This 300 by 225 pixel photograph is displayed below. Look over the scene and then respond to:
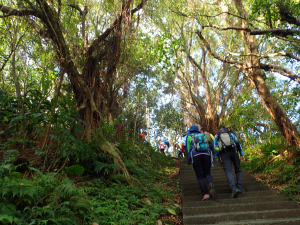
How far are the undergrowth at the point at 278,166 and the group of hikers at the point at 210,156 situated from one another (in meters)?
1.20

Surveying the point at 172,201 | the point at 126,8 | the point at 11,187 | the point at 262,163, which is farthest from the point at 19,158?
the point at 262,163

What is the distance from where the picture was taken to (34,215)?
2984 millimetres

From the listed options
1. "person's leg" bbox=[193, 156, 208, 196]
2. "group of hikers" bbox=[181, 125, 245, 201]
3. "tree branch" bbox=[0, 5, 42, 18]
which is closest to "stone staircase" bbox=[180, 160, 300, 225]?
"group of hikers" bbox=[181, 125, 245, 201]

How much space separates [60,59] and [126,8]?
2347 millimetres

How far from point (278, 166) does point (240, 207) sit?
8.93 ft

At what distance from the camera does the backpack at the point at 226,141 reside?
A: 215 inches

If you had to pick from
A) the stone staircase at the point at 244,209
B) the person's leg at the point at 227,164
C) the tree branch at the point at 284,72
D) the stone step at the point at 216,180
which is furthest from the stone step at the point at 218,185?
the tree branch at the point at 284,72

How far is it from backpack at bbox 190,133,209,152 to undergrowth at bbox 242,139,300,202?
2.12 meters

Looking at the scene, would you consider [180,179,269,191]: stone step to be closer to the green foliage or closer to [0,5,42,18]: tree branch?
the green foliage

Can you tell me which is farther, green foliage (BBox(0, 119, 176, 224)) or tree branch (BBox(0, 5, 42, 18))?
tree branch (BBox(0, 5, 42, 18))

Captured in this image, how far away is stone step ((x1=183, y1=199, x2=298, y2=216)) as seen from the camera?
472 centimetres

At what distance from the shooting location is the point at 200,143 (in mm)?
5375

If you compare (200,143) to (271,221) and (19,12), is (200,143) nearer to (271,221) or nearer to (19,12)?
(271,221)

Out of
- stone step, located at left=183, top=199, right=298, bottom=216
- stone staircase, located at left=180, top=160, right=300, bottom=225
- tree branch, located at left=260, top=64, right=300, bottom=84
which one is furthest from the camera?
tree branch, located at left=260, top=64, right=300, bottom=84
